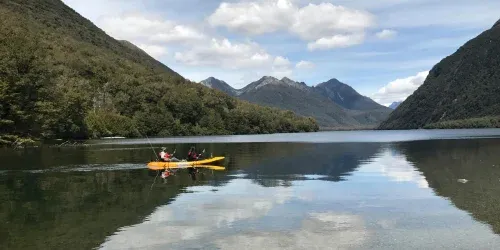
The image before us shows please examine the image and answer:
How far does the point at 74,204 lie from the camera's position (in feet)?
96.7

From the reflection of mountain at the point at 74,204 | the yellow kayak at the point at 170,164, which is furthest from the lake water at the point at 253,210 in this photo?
the yellow kayak at the point at 170,164

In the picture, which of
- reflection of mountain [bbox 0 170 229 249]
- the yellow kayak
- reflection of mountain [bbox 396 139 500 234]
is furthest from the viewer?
the yellow kayak

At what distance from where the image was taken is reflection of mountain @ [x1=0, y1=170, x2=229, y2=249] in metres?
20.9

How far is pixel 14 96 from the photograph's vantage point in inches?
3831

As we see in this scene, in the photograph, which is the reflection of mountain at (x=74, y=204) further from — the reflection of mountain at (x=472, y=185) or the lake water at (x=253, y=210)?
the reflection of mountain at (x=472, y=185)

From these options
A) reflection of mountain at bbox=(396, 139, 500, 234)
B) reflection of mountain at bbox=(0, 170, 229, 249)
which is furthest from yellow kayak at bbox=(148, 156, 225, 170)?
reflection of mountain at bbox=(396, 139, 500, 234)

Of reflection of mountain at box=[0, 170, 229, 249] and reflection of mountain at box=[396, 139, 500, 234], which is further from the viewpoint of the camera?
reflection of mountain at box=[396, 139, 500, 234]

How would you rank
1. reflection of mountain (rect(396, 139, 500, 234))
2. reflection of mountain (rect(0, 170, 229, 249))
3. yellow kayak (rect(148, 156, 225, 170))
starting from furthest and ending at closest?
yellow kayak (rect(148, 156, 225, 170)) → reflection of mountain (rect(396, 139, 500, 234)) → reflection of mountain (rect(0, 170, 229, 249))

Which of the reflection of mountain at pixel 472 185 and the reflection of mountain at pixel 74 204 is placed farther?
the reflection of mountain at pixel 472 185

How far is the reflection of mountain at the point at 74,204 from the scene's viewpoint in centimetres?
2092

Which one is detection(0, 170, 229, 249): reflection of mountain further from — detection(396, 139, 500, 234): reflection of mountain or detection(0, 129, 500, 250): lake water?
detection(396, 139, 500, 234): reflection of mountain

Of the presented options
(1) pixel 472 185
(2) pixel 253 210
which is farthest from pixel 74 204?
(1) pixel 472 185

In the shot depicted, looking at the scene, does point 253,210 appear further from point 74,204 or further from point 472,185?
point 472,185

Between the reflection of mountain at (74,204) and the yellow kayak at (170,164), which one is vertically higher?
the yellow kayak at (170,164)
